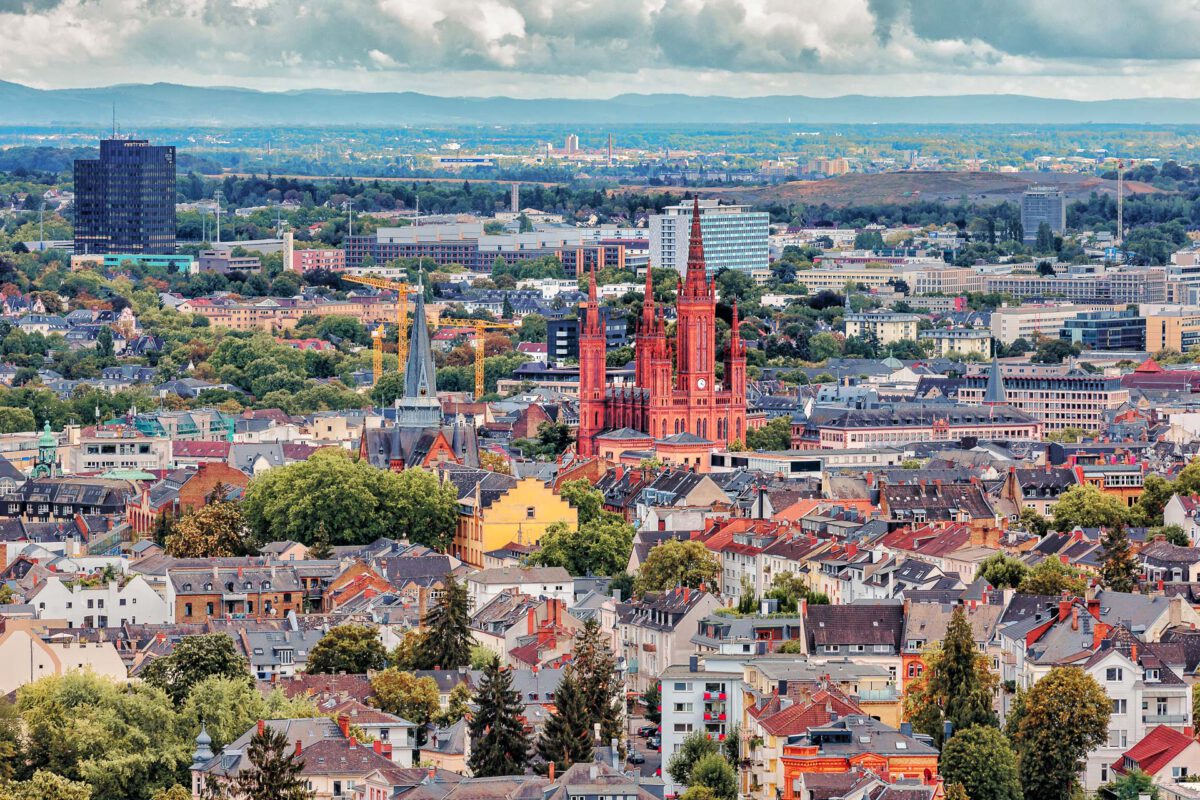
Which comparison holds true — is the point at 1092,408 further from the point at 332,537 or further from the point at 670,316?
the point at 332,537

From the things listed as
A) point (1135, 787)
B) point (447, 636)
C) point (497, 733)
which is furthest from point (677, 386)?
point (1135, 787)

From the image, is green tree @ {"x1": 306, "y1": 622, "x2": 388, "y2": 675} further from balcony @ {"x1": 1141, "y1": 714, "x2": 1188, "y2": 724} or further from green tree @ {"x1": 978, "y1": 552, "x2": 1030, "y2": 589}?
balcony @ {"x1": 1141, "y1": 714, "x2": 1188, "y2": 724}

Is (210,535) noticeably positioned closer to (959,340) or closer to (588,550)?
(588,550)

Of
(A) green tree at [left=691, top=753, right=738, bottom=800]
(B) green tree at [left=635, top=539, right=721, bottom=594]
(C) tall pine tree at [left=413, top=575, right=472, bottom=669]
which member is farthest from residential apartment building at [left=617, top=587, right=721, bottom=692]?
(A) green tree at [left=691, top=753, right=738, bottom=800]

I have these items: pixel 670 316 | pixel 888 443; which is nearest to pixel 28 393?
pixel 670 316

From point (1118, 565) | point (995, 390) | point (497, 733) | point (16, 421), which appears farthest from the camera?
point (995, 390)
